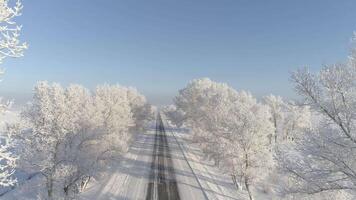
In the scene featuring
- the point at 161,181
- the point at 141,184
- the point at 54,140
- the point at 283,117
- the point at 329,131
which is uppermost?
the point at 283,117

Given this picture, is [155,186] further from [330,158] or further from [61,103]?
[330,158]

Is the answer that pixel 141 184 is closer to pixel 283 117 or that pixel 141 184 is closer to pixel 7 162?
pixel 7 162

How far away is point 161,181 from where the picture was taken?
2911 centimetres

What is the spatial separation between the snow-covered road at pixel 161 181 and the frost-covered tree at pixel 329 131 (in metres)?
17.4

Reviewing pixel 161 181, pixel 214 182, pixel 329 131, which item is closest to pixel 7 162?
pixel 329 131

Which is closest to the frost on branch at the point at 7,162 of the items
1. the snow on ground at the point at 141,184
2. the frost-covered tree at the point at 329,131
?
the frost-covered tree at the point at 329,131

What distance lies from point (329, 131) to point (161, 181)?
22.9 m

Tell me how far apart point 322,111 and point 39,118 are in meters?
21.3

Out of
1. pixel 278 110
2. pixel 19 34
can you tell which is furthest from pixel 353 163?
pixel 278 110

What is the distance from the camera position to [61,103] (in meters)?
23.4

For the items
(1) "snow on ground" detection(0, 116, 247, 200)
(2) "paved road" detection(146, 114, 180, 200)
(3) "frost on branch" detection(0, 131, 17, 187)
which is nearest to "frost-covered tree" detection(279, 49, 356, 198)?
(3) "frost on branch" detection(0, 131, 17, 187)

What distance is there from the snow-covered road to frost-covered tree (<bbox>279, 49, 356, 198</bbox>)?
1739cm

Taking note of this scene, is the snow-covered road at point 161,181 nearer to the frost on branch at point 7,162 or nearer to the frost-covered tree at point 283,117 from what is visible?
the frost on branch at point 7,162

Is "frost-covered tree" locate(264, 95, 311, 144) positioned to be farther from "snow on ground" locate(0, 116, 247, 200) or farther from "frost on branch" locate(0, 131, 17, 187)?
"frost on branch" locate(0, 131, 17, 187)
